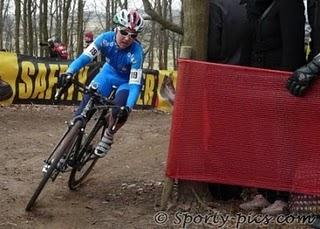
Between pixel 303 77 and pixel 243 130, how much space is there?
649mm

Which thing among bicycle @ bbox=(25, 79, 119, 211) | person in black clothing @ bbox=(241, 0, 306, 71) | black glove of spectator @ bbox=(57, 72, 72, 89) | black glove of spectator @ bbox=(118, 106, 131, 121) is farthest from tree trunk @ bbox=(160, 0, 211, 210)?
black glove of spectator @ bbox=(57, 72, 72, 89)

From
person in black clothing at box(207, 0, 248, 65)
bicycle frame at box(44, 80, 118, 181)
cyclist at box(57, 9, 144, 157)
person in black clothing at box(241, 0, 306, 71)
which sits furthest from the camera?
cyclist at box(57, 9, 144, 157)

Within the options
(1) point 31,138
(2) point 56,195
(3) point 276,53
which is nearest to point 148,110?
(1) point 31,138

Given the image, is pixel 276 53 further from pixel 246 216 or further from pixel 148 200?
pixel 148 200

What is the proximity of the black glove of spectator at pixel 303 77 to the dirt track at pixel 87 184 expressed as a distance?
5.26 feet

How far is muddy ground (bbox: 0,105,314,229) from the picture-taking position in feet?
14.3

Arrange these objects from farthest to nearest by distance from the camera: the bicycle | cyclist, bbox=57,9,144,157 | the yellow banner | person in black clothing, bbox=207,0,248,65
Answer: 1. the yellow banner
2. cyclist, bbox=57,9,144,157
3. the bicycle
4. person in black clothing, bbox=207,0,248,65

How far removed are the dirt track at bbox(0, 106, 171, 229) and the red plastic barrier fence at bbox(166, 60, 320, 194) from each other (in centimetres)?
74

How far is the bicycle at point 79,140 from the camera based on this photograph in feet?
15.6

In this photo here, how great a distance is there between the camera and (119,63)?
5.71m

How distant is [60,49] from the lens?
16.2 metres

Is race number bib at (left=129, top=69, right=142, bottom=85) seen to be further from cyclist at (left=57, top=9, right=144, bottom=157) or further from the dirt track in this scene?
the dirt track

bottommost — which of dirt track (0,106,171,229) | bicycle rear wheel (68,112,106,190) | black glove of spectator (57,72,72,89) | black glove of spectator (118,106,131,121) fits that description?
dirt track (0,106,171,229)

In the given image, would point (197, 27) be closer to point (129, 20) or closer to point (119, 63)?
point (129, 20)
